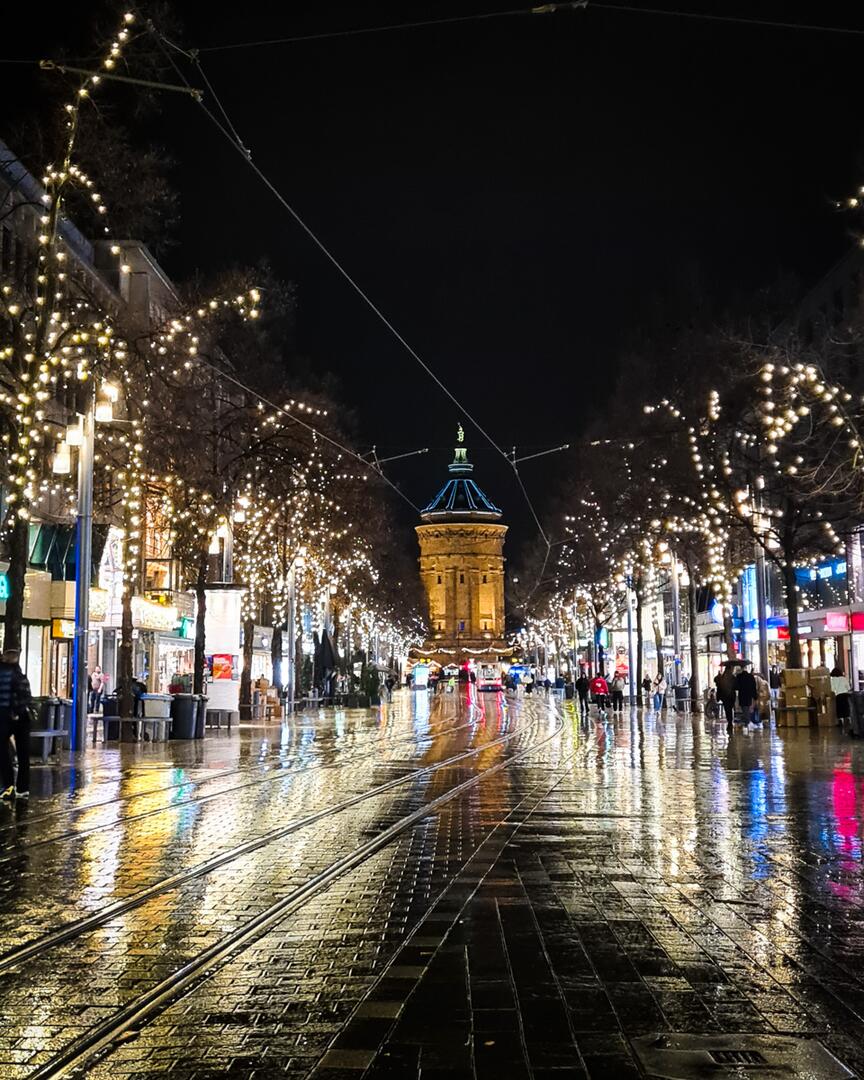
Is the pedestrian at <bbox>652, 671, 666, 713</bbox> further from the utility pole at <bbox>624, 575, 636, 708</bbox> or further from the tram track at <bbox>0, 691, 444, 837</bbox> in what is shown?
the tram track at <bbox>0, 691, 444, 837</bbox>

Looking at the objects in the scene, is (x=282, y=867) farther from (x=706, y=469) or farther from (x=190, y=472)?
(x=706, y=469)

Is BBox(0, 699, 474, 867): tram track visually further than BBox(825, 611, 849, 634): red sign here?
No

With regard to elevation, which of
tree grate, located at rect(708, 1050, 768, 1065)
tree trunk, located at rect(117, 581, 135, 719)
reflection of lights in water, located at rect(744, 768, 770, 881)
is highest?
tree trunk, located at rect(117, 581, 135, 719)

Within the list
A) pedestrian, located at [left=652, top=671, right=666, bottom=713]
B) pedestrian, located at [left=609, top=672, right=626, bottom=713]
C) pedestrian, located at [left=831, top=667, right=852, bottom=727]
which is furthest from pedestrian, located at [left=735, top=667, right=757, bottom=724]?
pedestrian, located at [left=652, top=671, right=666, bottom=713]

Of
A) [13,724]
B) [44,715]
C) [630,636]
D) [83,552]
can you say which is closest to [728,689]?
[83,552]

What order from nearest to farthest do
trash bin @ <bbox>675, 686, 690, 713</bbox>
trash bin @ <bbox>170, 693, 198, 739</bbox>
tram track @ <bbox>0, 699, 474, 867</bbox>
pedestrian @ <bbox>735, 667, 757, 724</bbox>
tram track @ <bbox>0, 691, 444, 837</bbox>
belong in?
tram track @ <bbox>0, 699, 474, 867</bbox>, tram track @ <bbox>0, 691, 444, 837</bbox>, trash bin @ <bbox>170, 693, 198, 739</bbox>, pedestrian @ <bbox>735, 667, 757, 724</bbox>, trash bin @ <bbox>675, 686, 690, 713</bbox>

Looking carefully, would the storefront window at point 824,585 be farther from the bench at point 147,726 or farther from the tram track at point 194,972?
the tram track at point 194,972

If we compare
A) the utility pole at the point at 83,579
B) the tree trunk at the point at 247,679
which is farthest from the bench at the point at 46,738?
the tree trunk at the point at 247,679

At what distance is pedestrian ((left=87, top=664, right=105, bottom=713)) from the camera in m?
44.3

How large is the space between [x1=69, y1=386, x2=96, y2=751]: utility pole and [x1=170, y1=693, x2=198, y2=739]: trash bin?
845cm

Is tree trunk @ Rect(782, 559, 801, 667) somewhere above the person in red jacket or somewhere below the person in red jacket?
above

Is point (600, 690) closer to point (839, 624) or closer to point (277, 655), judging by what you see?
point (839, 624)

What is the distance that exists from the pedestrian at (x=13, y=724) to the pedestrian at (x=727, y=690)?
22202mm

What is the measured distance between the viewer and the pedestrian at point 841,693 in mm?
35312
